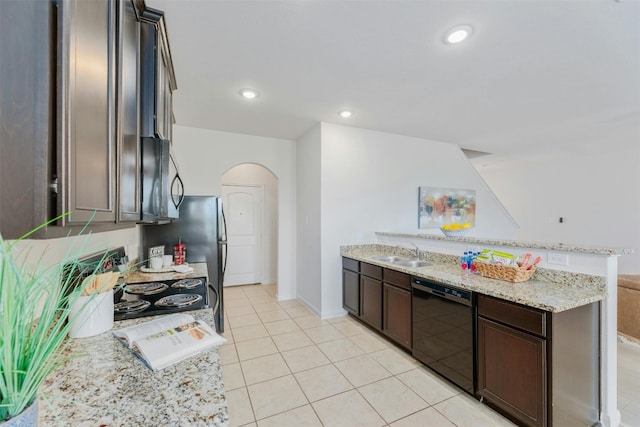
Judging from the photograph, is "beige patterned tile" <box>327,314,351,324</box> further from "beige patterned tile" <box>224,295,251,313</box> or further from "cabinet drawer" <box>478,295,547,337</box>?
"cabinet drawer" <box>478,295,547,337</box>

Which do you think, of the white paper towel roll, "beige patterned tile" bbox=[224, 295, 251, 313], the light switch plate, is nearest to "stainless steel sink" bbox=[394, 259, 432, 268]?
"beige patterned tile" bbox=[224, 295, 251, 313]

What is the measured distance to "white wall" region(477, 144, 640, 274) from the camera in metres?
5.13

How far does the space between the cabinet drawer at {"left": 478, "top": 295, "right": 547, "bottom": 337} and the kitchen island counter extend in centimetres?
173

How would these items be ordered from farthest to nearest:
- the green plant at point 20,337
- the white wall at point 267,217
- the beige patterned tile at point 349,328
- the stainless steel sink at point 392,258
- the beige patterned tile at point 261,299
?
the white wall at point 267,217 < the beige patterned tile at point 261,299 < the stainless steel sink at point 392,258 < the beige patterned tile at point 349,328 < the green plant at point 20,337

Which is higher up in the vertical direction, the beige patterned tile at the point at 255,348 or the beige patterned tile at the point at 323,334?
the beige patterned tile at the point at 255,348

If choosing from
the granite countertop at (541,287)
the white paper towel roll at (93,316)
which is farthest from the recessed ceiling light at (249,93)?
the granite countertop at (541,287)

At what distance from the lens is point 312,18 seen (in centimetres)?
178

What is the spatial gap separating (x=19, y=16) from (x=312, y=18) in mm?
1542

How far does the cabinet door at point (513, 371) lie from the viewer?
1.60 metres

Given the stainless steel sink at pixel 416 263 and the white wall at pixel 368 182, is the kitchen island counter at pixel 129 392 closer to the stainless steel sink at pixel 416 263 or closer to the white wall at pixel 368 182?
the stainless steel sink at pixel 416 263

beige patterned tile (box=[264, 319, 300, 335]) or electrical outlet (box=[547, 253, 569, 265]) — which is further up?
electrical outlet (box=[547, 253, 569, 265])

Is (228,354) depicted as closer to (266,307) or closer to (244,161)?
(266,307)

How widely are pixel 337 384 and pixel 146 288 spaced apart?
5.33 feet

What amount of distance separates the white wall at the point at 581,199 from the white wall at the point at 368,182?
239cm
